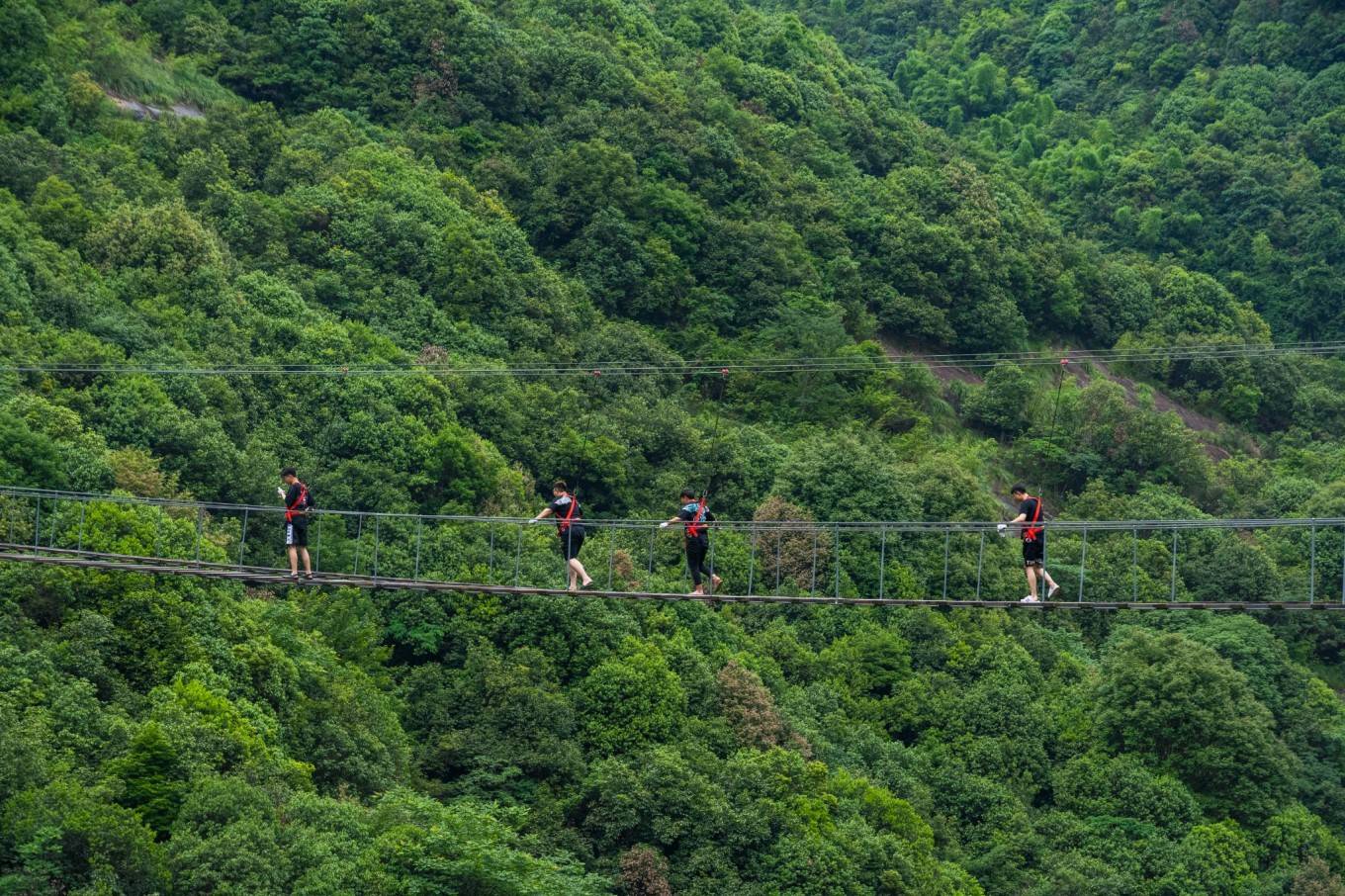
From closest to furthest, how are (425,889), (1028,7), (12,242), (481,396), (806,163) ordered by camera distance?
(425,889) → (12,242) → (481,396) → (806,163) → (1028,7)

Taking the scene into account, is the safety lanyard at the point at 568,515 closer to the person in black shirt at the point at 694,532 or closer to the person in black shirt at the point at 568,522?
the person in black shirt at the point at 568,522

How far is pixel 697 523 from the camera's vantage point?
2758 cm

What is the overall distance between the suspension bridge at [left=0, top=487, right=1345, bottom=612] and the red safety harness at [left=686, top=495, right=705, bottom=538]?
8.79 feet

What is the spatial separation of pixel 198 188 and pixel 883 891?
24129 millimetres

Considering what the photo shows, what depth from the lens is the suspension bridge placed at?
122 feet

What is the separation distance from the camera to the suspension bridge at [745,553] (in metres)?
37.2

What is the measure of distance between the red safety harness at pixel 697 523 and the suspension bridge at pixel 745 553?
8.79ft

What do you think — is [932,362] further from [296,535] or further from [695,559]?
[296,535]

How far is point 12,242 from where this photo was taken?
154ft

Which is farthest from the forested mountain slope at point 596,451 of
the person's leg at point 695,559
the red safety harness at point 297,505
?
the person's leg at point 695,559

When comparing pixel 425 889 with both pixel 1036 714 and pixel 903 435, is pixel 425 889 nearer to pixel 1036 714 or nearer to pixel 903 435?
pixel 1036 714

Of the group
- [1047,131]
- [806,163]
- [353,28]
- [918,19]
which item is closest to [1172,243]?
[1047,131]

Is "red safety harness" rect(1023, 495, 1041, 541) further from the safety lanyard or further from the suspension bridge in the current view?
the safety lanyard

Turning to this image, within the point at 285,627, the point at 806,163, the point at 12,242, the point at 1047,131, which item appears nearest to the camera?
the point at 285,627
